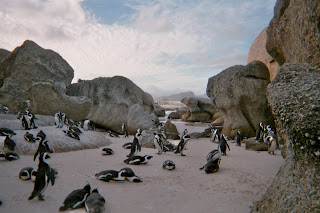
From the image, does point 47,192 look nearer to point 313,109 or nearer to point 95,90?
point 313,109

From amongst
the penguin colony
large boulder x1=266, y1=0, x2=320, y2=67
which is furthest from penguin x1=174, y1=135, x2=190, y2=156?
large boulder x1=266, y1=0, x2=320, y2=67

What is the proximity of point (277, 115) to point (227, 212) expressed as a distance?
1374 mm

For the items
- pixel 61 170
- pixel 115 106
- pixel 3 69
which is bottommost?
pixel 61 170

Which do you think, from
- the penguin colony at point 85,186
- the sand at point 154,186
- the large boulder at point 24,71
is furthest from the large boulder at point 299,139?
the large boulder at point 24,71

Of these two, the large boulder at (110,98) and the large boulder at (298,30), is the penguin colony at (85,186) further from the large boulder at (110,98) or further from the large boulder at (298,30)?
the large boulder at (110,98)

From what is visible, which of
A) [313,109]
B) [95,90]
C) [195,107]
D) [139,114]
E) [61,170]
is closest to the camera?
[313,109]

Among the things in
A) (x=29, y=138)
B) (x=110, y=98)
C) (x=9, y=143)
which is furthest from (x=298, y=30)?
(x=110, y=98)

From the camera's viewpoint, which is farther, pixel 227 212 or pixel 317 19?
pixel 317 19

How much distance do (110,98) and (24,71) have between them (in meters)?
5.13

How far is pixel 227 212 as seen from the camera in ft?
9.43

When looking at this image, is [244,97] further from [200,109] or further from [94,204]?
[200,109]

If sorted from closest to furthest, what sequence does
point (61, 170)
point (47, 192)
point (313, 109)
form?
point (313, 109)
point (47, 192)
point (61, 170)

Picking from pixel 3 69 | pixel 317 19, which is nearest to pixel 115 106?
pixel 3 69

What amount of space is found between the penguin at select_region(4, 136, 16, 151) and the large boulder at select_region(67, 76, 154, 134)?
7.28 meters
